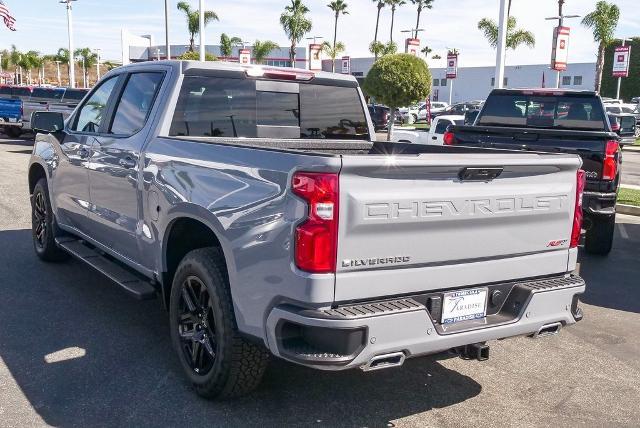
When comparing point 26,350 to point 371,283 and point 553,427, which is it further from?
point 553,427

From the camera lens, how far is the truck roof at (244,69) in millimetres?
4652

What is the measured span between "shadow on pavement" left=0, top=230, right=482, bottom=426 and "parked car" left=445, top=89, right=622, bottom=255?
146 inches

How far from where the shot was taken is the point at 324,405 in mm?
3842

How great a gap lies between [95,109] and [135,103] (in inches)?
36.1

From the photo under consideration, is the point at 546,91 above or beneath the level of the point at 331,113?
above

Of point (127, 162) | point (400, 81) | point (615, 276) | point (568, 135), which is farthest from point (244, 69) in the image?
point (400, 81)

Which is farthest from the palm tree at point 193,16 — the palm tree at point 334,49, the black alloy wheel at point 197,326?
the black alloy wheel at point 197,326

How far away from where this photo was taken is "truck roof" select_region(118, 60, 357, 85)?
183 inches

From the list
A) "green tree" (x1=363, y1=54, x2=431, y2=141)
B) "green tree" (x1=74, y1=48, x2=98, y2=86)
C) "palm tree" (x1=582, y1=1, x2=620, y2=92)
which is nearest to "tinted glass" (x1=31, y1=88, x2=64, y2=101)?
"green tree" (x1=363, y1=54, x2=431, y2=141)

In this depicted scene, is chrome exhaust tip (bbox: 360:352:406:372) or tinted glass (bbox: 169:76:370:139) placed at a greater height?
tinted glass (bbox: 169:76:370:139)

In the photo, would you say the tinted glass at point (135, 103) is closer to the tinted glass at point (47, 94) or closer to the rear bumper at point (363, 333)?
the rear bumper at point (363, 333)

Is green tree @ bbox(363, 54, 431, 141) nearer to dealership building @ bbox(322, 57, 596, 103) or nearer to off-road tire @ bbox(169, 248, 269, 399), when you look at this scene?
off-road tire @ bbox(169, 248, 269, 399)

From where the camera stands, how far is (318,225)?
2.98 meters

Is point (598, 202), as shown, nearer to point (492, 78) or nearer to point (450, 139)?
point (450, 139)
